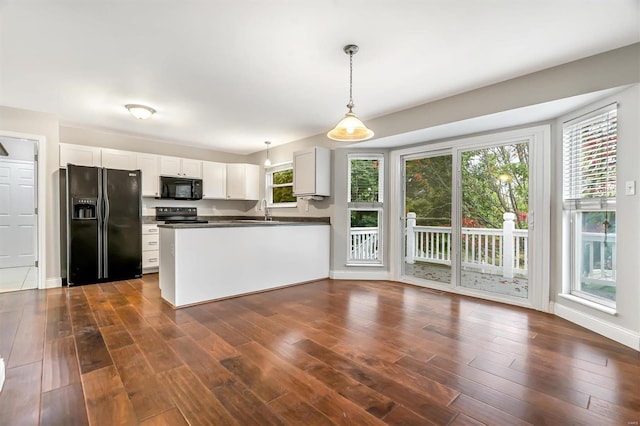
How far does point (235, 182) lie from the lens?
627 centimetres

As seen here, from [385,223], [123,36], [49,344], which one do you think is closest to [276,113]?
[123,36]

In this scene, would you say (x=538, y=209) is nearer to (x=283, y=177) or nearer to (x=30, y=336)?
(x=283, y=177)

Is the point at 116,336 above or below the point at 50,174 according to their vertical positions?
below

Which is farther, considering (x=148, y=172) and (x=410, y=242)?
→ (x=148, y=172)

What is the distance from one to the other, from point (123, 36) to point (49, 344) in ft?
8.13

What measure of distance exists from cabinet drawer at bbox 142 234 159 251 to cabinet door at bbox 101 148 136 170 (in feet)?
3.86

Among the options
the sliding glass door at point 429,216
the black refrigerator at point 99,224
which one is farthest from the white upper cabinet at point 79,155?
the sliding glass door at point 429,216

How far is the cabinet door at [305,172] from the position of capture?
4723mm

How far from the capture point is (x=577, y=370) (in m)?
2.01

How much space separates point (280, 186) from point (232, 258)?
103 inches

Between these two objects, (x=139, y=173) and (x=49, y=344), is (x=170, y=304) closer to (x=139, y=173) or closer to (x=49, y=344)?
(x=49, y=344)

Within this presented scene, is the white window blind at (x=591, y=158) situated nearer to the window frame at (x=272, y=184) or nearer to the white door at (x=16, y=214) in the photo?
the window frame at (x=272, y=184)

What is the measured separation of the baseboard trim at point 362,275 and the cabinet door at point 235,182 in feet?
9.03

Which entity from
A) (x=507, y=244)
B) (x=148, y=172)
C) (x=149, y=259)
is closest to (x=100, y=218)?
(x=149, y=259)
